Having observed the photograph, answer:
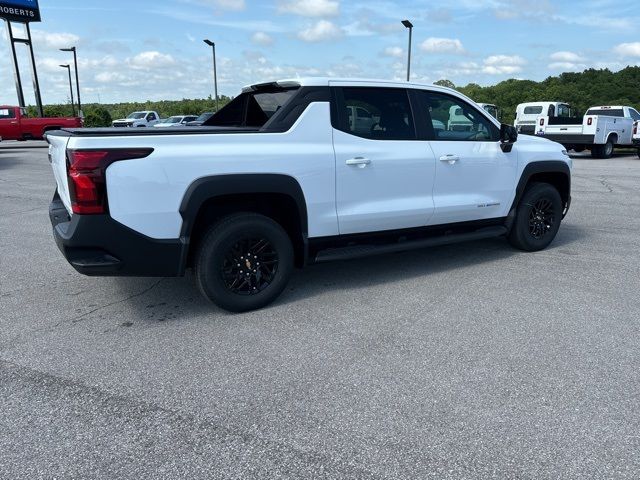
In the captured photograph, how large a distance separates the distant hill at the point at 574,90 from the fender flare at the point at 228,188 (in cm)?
3953

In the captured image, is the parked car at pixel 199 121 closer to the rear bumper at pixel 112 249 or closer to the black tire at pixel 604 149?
the rear bumper at pixel 112 249

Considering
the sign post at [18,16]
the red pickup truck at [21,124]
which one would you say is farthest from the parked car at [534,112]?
the sign post at [18,16]

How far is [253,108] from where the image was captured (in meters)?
5.55

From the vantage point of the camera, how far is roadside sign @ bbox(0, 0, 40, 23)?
29625mm

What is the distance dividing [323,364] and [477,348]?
1.07 metres

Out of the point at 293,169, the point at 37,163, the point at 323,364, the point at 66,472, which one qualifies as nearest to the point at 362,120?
the point at 293,169

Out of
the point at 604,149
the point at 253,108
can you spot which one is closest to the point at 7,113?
the point at 253,108

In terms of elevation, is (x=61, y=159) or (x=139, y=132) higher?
(x=139, y=132)

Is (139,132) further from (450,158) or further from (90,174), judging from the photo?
(450,158)

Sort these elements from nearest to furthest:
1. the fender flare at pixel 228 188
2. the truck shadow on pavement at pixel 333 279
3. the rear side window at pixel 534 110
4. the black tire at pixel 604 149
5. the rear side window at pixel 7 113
Answer: the fender flare at pixel 228 188
the truck shadow on pavement at pixel 333 279
the black tire at pixel 604 149
the rear side window at pixel 534 110
the rear side window at pixel 7 113

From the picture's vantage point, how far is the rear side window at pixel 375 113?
14.4ft

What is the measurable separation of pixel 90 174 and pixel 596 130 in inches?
743

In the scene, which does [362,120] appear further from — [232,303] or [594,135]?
[594,135]

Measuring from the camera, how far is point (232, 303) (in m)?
4.07
